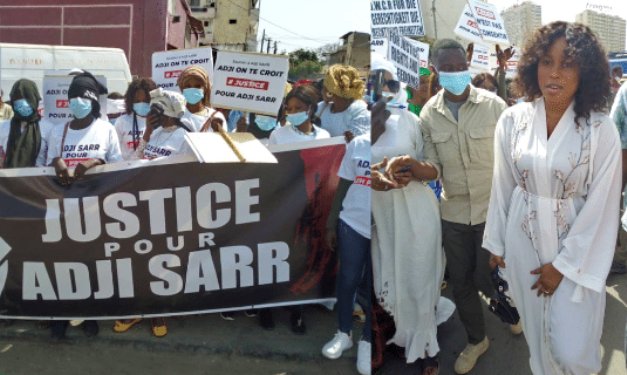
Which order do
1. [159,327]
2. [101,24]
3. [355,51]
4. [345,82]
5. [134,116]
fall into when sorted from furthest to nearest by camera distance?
1. [101,24]
2. [134,116]
3. [159,327]
4. [345,82]
5. [355,51]

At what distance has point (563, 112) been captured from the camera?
187cm

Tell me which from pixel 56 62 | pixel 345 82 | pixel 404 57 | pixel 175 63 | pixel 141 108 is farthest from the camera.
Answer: pixel 56 62

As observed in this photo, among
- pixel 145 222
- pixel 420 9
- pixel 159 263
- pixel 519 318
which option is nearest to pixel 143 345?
pixel 159 263

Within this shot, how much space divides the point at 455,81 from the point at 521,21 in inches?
13.0

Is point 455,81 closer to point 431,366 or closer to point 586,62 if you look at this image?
point 586,62

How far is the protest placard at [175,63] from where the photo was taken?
400 centimetres

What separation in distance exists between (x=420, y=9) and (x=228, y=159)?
120 centimetres

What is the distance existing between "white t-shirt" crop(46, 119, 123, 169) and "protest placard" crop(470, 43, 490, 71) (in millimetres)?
2133

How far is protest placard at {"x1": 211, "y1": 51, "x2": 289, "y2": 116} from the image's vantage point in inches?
121

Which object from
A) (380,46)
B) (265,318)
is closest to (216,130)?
(265,318)

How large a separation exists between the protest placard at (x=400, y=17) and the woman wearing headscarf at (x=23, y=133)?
2422 mm

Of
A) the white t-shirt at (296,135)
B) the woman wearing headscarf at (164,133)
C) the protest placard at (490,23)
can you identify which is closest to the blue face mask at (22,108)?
the woman wearing headscarf at (164,133)

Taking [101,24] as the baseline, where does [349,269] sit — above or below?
below

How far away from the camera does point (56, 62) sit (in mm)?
5594
